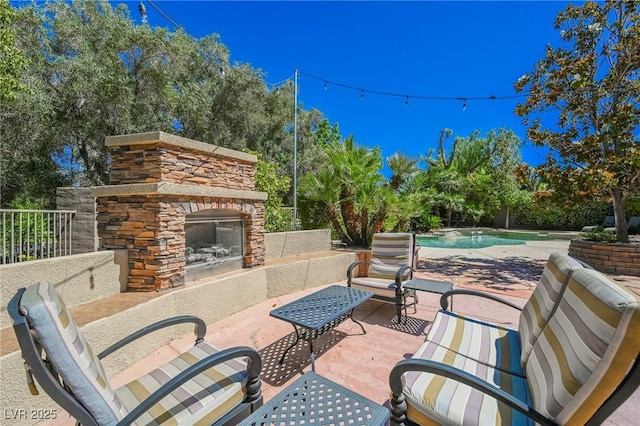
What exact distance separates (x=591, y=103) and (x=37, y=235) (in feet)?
44.5

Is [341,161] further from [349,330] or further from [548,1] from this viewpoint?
[548,1]

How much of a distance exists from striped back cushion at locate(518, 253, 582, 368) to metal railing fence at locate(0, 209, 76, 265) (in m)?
6.97

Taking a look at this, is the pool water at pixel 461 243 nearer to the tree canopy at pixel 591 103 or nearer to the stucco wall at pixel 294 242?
the tree canopy at pixel 591 103

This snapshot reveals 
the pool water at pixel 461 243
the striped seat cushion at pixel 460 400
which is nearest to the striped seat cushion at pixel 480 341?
the striped seat cushion at pixel 460 400

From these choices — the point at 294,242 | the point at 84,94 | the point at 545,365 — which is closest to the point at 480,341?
the point at 545,365

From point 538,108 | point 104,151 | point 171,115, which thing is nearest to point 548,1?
point 538,108

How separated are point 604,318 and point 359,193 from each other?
259 inches

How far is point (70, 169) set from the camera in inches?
411

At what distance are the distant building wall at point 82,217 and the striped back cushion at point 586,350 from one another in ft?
24.4

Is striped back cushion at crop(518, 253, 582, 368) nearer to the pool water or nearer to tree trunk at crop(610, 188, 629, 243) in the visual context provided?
tree trunk at crop(610, 188, 629, 243)

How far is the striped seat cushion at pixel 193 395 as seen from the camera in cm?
172

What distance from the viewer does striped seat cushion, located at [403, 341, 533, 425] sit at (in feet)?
5.30

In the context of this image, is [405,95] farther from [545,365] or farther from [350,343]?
[545,365]

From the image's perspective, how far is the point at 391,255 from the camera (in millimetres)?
5242
